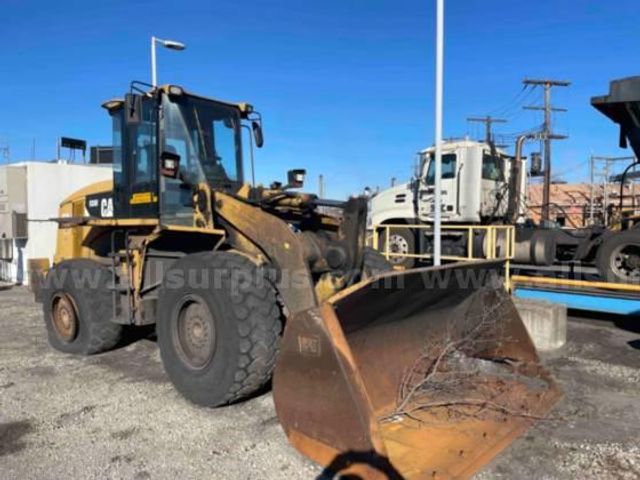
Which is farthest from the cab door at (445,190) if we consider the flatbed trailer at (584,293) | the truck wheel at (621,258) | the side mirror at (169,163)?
the side mirror at (169,163)

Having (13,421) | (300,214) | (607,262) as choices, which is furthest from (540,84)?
(13,421)

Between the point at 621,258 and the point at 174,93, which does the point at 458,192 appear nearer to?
the point at 621,258

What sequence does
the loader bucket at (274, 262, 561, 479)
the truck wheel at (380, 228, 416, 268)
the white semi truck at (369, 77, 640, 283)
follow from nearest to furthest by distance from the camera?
the loader bucket at (274, 262, 561, 479)
the white semi truck at (369, 77, 640, 283)
the truck wheel at (380, 228, 416, 268)

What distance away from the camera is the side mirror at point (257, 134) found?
22.1 feet

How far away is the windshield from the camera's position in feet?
19.0

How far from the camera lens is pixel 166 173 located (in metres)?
5.19

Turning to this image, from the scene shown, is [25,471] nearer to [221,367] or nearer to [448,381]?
[221,367]

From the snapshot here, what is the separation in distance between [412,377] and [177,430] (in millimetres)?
1931

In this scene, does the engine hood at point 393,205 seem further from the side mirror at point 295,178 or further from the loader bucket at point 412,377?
the loader bucket at point 412,377

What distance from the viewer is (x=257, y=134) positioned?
22.2 feet

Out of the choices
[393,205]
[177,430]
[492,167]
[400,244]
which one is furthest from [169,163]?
[492,167]

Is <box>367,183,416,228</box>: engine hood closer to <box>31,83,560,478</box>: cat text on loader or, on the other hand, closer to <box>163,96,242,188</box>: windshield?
<box>31,83,560,478</box>: cat text on loader

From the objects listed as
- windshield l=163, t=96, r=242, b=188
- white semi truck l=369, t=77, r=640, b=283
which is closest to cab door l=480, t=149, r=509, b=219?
white semi truck l=369, t=77, r=640, b=283

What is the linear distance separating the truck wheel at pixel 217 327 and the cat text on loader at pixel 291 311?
0.05ft
